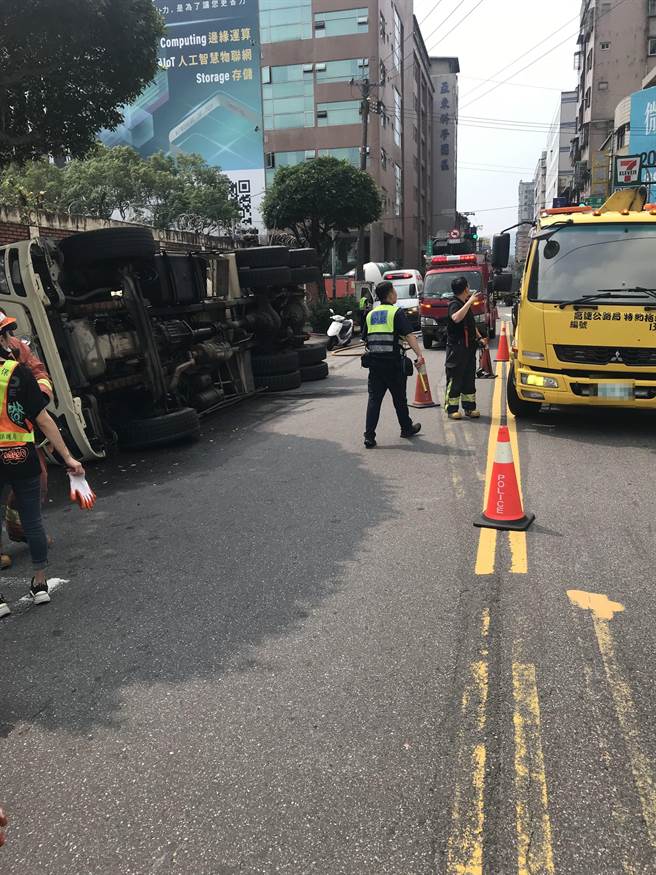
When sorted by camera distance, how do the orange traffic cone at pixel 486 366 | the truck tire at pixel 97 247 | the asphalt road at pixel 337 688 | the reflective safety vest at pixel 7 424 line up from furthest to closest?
the orange traffic cone at pixel 486 366 < the truck tire at pixel 97 247 < the reflective safety vest at pixel 7 424 < the asphalt road at pixel 337 688

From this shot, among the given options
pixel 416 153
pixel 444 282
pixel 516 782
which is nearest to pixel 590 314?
pixel 516 782

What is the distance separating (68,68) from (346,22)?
147ft

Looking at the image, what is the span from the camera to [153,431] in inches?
322

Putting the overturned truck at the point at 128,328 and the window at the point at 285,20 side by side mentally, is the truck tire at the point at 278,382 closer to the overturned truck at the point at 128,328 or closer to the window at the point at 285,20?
the overturned truck at the point at 128,328

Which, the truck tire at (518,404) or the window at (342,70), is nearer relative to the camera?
the truck tire at (518,404)

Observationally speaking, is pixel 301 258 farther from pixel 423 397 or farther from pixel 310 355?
pixel 423 397

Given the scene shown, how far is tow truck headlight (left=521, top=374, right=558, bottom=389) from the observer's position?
7.96 meters

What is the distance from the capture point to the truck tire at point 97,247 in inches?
287

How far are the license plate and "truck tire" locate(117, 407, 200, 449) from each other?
4.78m

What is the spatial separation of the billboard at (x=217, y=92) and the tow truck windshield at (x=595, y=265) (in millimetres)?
45020

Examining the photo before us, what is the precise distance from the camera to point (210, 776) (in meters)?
2.71

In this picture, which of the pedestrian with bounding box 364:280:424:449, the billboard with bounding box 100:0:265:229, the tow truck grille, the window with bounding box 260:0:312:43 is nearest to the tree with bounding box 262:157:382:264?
the billboard with bounding box 100:0:265:229

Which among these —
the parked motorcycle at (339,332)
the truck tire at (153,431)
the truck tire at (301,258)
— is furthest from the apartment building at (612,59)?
the truck tire at (153,431)

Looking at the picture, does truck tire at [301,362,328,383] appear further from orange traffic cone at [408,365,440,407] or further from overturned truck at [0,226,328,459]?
orange traffic cone at [408,365,440,407]
